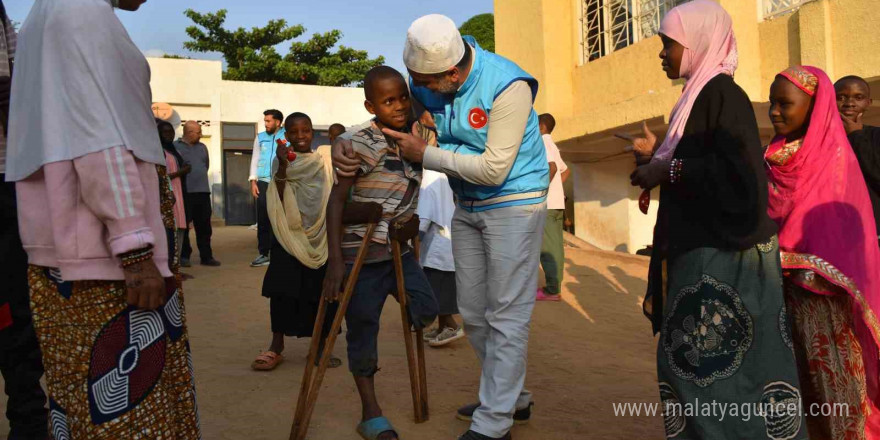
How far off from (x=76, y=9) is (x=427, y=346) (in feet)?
12.0

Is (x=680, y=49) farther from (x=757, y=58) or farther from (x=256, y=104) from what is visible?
(x=256, y=104)

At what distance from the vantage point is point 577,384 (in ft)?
13.2

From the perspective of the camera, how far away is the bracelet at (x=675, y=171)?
2488 mm

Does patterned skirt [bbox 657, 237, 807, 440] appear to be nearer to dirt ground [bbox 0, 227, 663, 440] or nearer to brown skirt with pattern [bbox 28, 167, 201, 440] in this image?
dirt ground [bbox 0, 227, 663, 440]

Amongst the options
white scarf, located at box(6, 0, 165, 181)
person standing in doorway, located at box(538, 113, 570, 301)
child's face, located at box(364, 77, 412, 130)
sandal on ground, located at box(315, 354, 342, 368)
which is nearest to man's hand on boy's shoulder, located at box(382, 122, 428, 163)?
child's face, located at box(364, 77, 412, 130)

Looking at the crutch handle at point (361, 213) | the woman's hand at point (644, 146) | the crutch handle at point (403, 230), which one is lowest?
the crutch handle at point (403, 230)

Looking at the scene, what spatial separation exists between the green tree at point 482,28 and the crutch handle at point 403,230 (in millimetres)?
26444

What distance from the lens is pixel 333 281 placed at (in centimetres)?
307

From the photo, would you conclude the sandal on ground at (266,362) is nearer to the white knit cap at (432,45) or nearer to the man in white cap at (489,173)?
the man in white cap at (489,173)

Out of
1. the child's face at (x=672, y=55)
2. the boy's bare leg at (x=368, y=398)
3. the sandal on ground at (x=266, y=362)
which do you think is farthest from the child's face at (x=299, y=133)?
the child's face at (x=672, y=55)

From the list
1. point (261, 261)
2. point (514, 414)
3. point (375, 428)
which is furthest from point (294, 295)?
point (261, 261)

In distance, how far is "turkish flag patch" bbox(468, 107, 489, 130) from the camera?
115 inches

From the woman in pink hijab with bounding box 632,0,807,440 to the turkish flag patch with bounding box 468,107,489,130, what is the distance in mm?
701

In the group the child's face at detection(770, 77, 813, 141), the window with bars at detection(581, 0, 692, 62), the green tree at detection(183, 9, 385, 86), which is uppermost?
the green tree at detection(183, 9, 385, 86)
